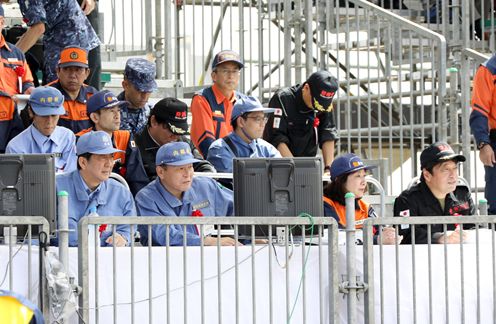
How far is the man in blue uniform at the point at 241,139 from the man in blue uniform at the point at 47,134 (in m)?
1.08

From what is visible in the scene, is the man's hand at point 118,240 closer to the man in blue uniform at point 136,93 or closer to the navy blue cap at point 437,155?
the navy blue cap at point 437,155

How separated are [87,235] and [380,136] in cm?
569

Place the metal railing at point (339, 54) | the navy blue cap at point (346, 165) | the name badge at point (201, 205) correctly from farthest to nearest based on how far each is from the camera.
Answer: the metal railing at point (339, 54)
the navy blue cap at point (346, 165)
the name badge at point (201, 205)

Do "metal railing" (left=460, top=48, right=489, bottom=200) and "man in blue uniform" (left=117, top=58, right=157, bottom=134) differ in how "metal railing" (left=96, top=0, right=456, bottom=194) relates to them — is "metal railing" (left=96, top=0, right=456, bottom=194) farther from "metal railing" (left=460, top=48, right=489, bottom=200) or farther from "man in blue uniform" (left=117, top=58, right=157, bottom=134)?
"man in blue uniform" (left=117, top=58, right=157, bottom=134)

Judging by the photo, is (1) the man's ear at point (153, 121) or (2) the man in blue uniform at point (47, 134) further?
(1) the man's ear at point (153, 121)

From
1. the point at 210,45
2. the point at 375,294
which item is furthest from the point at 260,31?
the point at 375,294

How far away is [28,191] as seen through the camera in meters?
8.11

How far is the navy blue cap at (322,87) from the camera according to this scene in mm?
11539

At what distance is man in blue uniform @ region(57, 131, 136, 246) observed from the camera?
29.6 ft

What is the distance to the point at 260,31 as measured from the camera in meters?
13.4

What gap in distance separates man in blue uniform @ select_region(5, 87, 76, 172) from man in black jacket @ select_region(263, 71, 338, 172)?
2.09 m

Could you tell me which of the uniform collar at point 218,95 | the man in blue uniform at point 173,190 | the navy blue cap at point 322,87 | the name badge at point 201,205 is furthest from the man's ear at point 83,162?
the navy blue cap at point 322,87

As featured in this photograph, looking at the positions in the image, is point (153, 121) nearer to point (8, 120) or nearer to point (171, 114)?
point (171, 114)

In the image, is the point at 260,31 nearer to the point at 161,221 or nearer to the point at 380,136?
the point at 380,136
